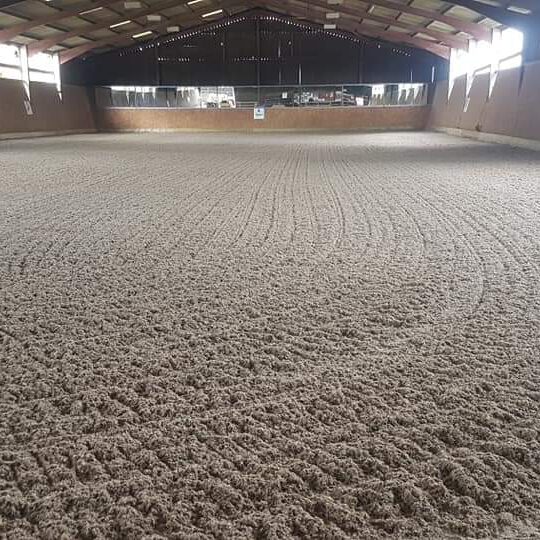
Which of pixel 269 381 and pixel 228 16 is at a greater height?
pixel 228 16

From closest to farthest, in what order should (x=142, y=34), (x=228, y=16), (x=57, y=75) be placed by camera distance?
1. (x=57, y=75)
2. (x=142, y=34)
3. (x=228, y=16)

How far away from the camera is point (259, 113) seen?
79.0ft

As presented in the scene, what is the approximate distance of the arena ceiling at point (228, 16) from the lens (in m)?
15.4

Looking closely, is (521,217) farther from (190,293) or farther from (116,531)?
(116,531)

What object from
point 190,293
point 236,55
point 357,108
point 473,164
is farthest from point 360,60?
point 190,293

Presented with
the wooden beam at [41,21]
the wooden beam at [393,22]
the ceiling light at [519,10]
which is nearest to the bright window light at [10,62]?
the wooden beam at [41,21]

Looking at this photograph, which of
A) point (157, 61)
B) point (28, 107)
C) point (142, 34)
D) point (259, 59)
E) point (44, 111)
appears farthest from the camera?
point (157, 61)

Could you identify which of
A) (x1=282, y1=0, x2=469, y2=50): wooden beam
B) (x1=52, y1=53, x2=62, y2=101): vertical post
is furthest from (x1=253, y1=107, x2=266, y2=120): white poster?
(x1=52, y1=53, x2=62, y2=101): vertical post

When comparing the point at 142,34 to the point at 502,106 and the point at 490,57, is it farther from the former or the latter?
the point at 502,106

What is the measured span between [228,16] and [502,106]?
13.4 metres

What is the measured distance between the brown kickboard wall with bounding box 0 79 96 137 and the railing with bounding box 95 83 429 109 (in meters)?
1.52

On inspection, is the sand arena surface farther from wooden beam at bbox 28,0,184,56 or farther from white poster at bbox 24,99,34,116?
white poster at bbox 24,99,34,116

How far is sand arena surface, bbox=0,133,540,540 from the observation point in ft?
3.43

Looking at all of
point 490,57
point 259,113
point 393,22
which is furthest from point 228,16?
point 490,57
